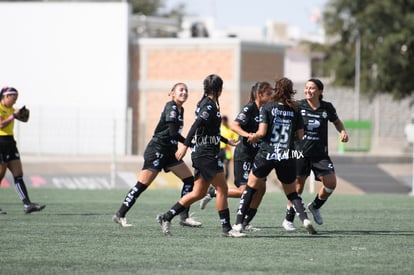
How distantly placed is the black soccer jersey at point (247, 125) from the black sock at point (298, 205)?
1.20 m

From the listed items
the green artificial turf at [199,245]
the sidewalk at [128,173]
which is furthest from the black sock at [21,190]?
the sidewalk at [128,173]

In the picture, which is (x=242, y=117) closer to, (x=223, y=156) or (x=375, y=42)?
(x=223, y=156)

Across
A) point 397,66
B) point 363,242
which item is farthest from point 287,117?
point 397,66

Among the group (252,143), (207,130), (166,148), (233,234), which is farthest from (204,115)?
(233,234)

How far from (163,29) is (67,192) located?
29.8m

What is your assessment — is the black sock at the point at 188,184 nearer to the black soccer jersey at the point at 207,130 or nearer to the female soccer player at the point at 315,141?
the female soccer player at the point at 315,141

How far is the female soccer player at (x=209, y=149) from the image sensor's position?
13.1 m

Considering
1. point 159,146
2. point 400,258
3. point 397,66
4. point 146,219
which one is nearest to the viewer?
point 400,258

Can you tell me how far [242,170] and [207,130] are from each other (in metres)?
2.07

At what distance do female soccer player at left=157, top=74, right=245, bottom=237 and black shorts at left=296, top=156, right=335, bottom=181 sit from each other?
1670 mm

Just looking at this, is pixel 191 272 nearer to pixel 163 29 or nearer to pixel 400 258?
pixel 400 258

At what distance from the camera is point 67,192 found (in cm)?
2630

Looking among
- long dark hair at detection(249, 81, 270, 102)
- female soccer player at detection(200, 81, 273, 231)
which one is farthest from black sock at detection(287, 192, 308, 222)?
long dark hair at detection(249, 81, 270, 102)

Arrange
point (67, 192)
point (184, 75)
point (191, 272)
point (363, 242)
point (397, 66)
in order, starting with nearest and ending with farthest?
point (191, 272) < point (363, 242) < point (67, 192) < point (184, 75) < point (397, 66)
